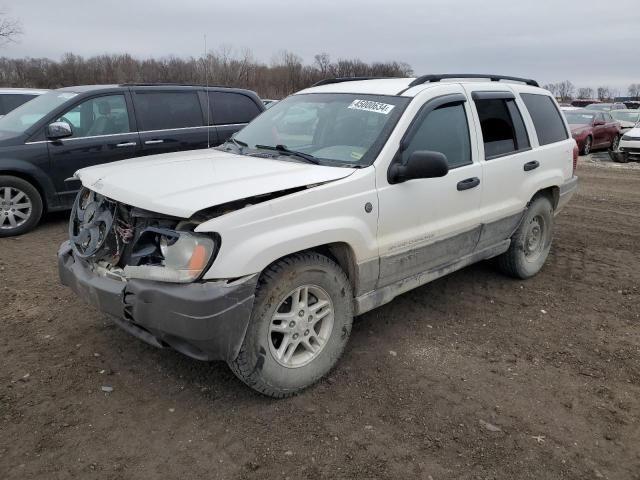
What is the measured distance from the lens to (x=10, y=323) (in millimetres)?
4148

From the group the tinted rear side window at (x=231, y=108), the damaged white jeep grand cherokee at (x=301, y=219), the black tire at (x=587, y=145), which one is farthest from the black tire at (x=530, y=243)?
the black tire at (x=587, y=145)

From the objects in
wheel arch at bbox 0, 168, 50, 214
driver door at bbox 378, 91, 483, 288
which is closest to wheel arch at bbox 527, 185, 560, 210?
driver door at bbox 378, 91, 483, 288

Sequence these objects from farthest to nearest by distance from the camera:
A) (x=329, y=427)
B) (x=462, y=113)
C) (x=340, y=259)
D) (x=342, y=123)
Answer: (x=462, y=113), (x=342, y=123), (x=340, y=259), (x=329, y=427)

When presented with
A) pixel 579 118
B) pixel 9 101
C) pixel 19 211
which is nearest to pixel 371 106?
pixel 19 211

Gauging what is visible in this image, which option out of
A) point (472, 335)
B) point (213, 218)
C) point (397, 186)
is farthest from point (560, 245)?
point (213, 218)

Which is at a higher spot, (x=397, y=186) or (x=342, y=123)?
(x=342, y=123)

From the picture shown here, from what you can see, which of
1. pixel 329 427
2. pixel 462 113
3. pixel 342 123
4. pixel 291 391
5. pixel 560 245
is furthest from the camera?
pixel 560 245

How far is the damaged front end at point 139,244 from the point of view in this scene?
2.76m

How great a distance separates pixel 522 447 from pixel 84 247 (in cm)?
285

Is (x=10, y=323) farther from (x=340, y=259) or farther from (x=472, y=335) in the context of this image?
(x=472, y=335)

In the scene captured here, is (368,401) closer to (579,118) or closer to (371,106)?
(371,106)

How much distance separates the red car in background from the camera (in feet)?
57.5

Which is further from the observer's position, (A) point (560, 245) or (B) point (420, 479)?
(A) point (560, 245)

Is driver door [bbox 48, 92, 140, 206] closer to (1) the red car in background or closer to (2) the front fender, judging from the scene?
(2) the front fender
